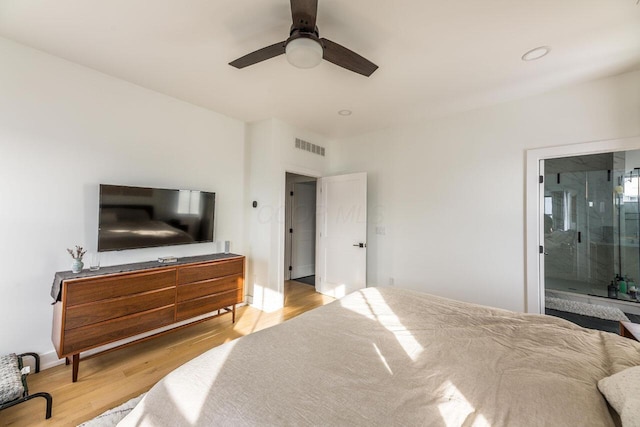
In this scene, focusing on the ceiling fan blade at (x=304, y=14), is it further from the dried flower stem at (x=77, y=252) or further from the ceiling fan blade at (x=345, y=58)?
the dried flower stem at (x=77, y=252)

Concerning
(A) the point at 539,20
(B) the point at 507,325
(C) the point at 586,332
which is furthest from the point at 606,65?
(B) the point at 507,325

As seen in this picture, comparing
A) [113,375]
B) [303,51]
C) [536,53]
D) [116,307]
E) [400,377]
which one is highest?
[536,53]

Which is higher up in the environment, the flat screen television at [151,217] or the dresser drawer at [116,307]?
the flat screen television at [151,217]

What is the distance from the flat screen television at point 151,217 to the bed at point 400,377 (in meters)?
1.92

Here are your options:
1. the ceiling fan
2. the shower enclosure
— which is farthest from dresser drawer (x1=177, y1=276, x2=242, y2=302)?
the shower enclosure

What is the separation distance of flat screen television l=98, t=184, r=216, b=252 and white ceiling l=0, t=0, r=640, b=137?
1.15 metres

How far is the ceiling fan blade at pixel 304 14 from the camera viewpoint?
145 cm

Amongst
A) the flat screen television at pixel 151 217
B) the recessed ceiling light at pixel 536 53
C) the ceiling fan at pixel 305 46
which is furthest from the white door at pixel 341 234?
the ceiling fan at pixel 305 46

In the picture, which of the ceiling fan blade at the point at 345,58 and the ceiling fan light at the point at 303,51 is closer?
the ceiling fan light at the point at 303,51

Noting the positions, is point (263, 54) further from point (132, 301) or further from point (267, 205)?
point (132, 301)

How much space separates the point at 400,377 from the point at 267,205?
2904 mm

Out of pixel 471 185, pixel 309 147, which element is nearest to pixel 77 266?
pixel 309 147

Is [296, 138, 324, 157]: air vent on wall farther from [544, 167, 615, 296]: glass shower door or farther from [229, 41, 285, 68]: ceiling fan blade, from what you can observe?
[544, 167, 615, 296]: glass shower door

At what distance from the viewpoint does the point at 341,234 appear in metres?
4.19
